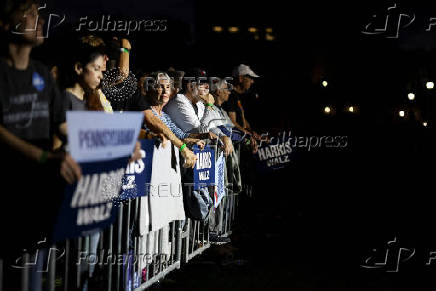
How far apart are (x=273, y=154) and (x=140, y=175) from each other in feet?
20.8

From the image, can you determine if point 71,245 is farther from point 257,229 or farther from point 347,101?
point 347,101

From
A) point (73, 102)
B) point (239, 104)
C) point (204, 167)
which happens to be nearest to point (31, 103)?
point (73, 102)

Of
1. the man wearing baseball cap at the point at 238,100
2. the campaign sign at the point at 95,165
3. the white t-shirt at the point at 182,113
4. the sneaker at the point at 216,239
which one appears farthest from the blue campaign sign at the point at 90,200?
the man wearing baseball cap at the point at 238,100

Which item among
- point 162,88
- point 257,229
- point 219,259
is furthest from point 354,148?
point 162,88

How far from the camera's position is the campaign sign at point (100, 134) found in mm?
3479

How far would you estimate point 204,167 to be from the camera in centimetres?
754

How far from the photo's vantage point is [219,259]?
7.95 meters

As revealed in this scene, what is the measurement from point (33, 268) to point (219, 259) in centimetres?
428

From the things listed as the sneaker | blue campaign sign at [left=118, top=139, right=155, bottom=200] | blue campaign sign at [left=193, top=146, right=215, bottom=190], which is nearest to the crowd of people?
blue campaign sign at [left=118, top=139, right=155, bottom=200]

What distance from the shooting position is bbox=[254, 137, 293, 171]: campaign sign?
11.0m

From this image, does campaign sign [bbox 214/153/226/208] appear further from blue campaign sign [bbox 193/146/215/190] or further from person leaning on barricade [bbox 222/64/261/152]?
person leaning on barricade [bbox 222/64/261/152]

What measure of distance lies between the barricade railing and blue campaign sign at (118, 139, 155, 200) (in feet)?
0.38

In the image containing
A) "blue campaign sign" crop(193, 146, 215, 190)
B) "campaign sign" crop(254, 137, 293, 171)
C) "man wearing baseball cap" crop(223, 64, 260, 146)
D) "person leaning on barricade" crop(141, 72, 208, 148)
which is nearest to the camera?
"person leaning on barricade" crop(141, 72, 208, 148)

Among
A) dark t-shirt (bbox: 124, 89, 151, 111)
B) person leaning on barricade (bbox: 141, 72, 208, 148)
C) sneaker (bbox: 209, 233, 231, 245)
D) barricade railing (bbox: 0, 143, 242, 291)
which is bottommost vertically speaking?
sneaker (bbox: 209, 233, 231, 245)
